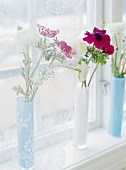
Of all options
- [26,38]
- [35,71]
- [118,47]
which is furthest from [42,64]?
[118,47]

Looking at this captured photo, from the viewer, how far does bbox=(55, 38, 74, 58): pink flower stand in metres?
1.27

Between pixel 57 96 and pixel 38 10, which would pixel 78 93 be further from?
pixel 38 10

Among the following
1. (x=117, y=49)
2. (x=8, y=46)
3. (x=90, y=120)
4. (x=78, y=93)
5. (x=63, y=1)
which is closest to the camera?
(x=8, y=46)

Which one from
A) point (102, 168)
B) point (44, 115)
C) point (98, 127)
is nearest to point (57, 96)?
point (44, 115)

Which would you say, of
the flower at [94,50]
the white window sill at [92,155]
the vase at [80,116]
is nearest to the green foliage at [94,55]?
the flower at [94,50]

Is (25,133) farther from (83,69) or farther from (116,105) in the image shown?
(116,105)

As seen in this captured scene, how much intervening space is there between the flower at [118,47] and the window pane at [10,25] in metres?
0.51

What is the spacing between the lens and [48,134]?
1388mm

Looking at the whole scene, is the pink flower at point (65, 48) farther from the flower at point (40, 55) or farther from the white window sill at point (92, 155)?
the white window sill at point (92, 155)

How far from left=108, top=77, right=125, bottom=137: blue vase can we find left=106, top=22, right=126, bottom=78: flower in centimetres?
4

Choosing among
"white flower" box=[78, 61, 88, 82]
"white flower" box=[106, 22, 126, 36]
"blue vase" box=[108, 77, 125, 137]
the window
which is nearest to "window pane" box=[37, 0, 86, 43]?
the window

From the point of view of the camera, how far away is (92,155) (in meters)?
1.56

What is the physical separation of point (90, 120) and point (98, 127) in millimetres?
80

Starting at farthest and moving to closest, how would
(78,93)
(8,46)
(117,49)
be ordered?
(117,49) < (78,93) < (8,46)
